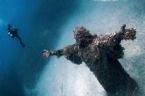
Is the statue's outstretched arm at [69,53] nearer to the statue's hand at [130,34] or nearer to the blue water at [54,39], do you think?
the statue's hand at [130,34]

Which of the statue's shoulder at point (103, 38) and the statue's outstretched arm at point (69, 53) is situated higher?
the statue's outstretched arm at point (69, 53)

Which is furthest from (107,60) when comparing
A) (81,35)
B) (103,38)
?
(81,35)

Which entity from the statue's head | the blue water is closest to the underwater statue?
the statue's head

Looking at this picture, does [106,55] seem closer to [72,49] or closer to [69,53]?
[72,49]

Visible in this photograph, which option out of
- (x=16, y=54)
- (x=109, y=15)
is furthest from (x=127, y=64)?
(x=16, y=54)

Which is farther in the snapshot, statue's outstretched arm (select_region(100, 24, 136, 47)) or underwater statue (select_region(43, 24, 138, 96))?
underwater statue (select_region(43, 24, 138, 96))


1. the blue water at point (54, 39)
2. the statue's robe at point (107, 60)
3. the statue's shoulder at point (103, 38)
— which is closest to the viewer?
the statue's shoulder at point (103, 38)

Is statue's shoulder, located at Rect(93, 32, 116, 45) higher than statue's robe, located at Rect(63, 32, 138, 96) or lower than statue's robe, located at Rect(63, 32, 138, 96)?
higher

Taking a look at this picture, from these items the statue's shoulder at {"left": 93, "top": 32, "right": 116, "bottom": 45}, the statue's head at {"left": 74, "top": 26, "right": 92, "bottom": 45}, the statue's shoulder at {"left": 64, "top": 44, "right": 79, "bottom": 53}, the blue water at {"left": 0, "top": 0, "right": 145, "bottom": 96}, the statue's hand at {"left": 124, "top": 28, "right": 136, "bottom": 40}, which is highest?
the blue water at {"left": 0, "top": 0, "right": 145, "bottom": 96}

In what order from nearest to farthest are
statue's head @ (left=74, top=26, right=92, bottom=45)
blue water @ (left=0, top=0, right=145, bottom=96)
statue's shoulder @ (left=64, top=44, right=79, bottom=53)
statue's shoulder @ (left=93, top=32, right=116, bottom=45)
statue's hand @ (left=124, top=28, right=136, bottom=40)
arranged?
statue's hand @ (left=124, top=28, right=136, bottom=40), statue's shoulder @ (left=93, top=32, right=116, bottom=45), statue's head @ (left=74, top=26, right=92, bottom=45), statue's shoulder @ (left=64, top=44, right=79, bottom=53), blue water @ (left=0, top=0, right=145, bottom=96)

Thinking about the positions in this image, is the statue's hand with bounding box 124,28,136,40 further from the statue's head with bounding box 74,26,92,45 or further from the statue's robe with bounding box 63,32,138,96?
the statue's head with bounding box 74,26,92,45

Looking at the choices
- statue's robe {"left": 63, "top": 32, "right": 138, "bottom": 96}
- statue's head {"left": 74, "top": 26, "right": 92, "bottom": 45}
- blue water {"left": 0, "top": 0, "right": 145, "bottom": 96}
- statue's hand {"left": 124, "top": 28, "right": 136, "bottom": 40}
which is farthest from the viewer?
blue water {"left": 0, "top": 0, "right": 145, "bottom": 96}

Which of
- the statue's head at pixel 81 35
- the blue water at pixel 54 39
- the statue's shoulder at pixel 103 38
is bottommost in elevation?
the statue's shoulder at pixel 103 38

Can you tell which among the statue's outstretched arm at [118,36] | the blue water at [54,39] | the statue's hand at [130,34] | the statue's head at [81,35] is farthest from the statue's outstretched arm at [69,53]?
the blue water at [54,39]
